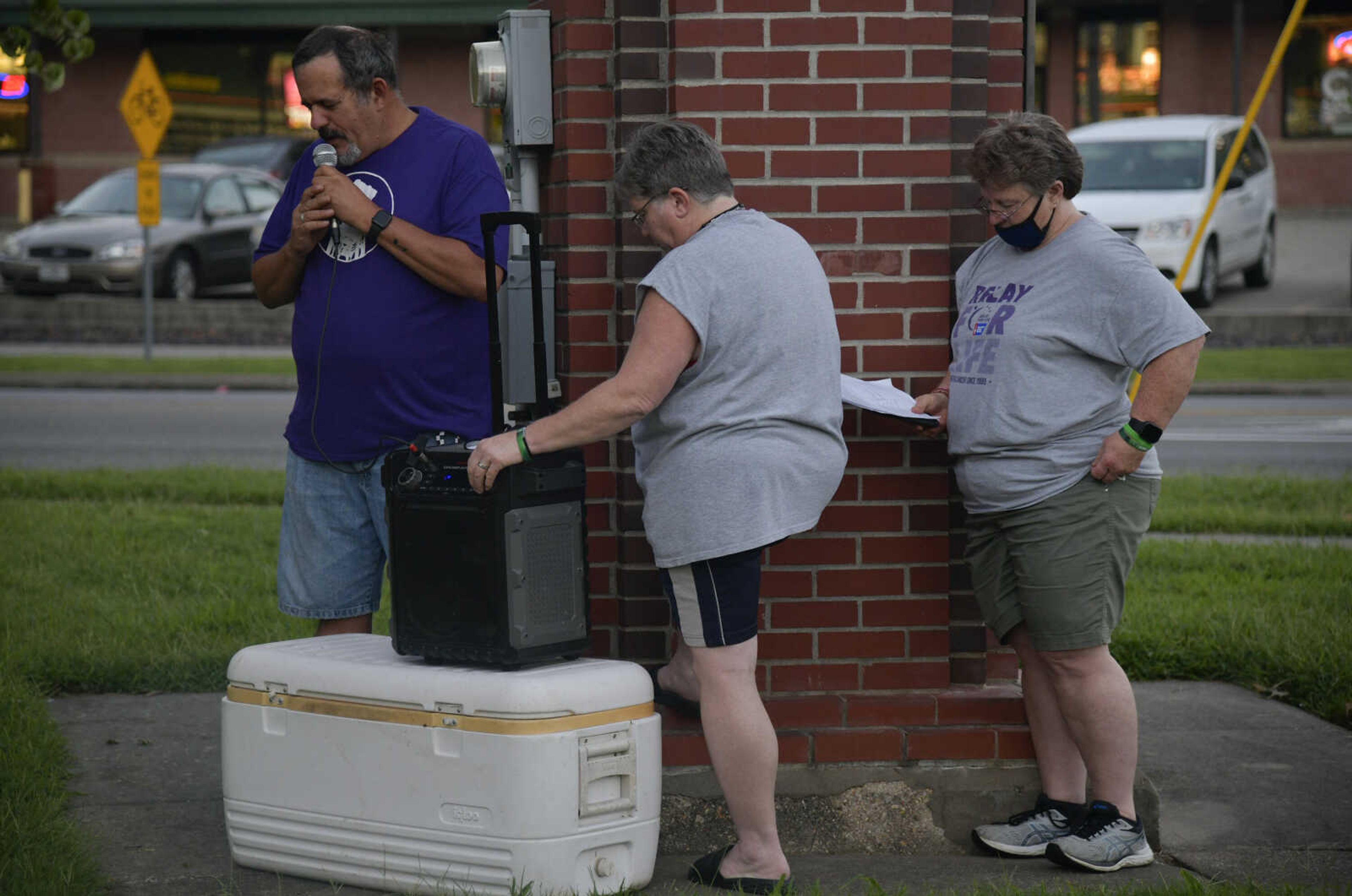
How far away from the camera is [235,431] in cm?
1306

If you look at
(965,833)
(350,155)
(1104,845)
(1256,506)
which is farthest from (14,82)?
(1256,506)

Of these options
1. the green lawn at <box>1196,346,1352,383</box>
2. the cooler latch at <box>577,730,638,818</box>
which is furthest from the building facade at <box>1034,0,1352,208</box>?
the cooler latch at <box>577,730,638,818</box>

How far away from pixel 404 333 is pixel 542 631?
93 cm

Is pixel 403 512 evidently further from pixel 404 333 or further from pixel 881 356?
pixel 881 356

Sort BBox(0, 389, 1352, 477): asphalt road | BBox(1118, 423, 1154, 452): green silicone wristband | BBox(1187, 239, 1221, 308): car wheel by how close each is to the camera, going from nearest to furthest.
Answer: BBox(1118, 423, 1154, 452): green silicone wristband < BBox(0, 389, 1352, 477): asphalt road < BBox(1187, 239, 1221, 308): car wheel

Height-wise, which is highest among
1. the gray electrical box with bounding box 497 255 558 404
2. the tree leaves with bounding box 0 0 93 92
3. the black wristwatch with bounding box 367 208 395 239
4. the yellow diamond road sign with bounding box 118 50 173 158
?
the yellow diamond road sign with bounding box 118 50 173 158

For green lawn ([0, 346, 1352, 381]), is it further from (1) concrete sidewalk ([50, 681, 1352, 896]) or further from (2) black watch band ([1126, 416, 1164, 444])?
(2) black watch band ([1126, 416, 1164, 444])

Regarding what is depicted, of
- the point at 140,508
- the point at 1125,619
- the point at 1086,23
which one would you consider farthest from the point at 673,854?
the point at 1086,23

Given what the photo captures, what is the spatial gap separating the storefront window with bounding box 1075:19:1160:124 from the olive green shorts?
25808mm

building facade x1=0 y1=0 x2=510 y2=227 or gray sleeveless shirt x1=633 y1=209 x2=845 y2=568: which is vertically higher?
building facade x1=0 y1=0 x2=510 y2=227

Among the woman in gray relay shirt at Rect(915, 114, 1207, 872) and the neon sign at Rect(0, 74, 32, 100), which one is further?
the neon sign at Rect(0, 74, 32, 100)

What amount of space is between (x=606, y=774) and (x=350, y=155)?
1768 millimetres

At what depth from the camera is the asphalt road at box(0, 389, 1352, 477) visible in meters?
11.5

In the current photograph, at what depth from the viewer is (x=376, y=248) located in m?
4.37
